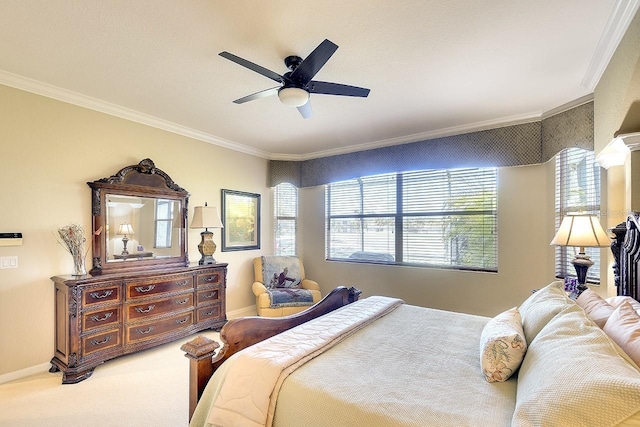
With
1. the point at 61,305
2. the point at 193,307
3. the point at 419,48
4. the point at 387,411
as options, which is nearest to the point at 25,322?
the point at 61,305

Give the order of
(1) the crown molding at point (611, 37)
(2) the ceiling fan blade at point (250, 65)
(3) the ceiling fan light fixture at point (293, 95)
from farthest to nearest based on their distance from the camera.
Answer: (3) the ceiling fan light fixture at point (293, 95), (2) the ceiling fan blade at point (250, 65), (1) the crown molding at point (611, 37)

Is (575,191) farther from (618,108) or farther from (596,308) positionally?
(596,308)

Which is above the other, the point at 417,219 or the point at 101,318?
the point at 417,219

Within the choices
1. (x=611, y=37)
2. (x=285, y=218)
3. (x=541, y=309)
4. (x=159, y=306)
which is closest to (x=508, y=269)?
(x=541, y=309)

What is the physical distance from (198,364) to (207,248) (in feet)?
8.81

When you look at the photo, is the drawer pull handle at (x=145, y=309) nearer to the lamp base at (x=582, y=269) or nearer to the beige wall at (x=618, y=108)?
the lamp base at (x=582, y=269)

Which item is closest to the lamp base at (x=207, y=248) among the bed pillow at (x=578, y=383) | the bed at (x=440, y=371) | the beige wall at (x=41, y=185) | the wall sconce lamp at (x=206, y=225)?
the wall sconce lamp at (x=206, y=225)

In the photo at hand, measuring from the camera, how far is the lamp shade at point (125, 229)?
352 centimetres

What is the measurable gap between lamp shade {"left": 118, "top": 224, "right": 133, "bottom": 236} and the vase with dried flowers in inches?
14.9

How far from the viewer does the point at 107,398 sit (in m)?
2.53

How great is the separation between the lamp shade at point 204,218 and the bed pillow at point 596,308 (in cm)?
373

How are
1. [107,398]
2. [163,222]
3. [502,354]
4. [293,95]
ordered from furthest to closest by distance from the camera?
1. [163,222]
2. [107,398]
3. [293,95]
4. [502,354]

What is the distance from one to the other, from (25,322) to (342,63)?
11.9ft

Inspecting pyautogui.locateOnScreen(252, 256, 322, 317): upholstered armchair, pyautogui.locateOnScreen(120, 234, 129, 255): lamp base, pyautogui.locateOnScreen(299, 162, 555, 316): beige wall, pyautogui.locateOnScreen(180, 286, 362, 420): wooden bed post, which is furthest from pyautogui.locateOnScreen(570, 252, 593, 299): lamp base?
pyautogui.locateOnScreen(120, 234, 129, 255): lamp base
